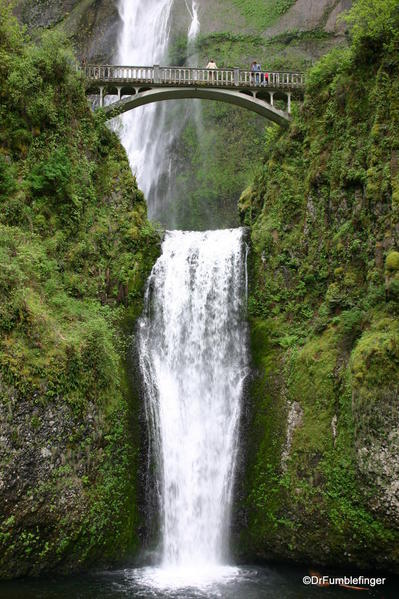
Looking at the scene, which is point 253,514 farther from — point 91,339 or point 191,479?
point 91,339

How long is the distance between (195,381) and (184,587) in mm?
5062

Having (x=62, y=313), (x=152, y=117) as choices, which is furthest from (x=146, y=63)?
(x=62, y=313)

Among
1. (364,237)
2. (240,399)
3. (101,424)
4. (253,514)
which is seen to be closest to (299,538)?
(253,514)

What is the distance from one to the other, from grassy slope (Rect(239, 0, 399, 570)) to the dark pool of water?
737 mm

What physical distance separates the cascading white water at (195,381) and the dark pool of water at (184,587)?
62 cm

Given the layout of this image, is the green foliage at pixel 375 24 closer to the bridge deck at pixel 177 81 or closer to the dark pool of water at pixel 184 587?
the bridge deck at pixel 177 81

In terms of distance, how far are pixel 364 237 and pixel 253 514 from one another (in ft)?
23.4

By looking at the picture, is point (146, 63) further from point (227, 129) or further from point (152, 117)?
point (227, 129)

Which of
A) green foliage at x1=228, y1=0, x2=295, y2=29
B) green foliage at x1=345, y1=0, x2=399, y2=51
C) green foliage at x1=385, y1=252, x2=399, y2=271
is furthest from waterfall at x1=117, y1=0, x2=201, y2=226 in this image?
green foliage at x1=385, y1=252, x2=399, y2=271

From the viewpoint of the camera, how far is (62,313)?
1164 centimetres

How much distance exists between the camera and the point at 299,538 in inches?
422

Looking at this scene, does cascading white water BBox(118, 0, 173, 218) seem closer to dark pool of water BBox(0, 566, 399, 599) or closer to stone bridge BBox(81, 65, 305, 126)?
stone bridge BBox(81, 65, 305, 126)

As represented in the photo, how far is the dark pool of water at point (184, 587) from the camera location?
9.04 m

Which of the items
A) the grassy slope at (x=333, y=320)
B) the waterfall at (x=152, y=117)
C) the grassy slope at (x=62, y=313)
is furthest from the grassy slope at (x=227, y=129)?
the grassy slope at (x=62, y=313)
